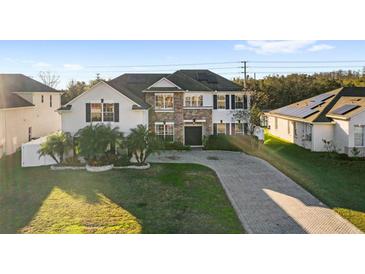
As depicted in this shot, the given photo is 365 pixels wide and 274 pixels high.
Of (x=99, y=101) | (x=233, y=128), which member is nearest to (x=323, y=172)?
(x=233, y=128)

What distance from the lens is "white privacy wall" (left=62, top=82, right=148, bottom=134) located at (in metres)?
18.8

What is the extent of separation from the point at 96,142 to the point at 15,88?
38.6 ft

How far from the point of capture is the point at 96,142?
16.3m

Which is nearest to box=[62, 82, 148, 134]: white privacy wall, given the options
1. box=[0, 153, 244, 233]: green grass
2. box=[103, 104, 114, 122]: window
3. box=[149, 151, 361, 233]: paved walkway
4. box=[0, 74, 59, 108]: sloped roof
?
box=[103, 104, 114, 122]: window

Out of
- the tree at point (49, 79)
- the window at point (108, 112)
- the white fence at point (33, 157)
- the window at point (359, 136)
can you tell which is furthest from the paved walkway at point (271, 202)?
the tree at point (49, 79)

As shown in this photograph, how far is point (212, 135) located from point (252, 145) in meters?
3.04

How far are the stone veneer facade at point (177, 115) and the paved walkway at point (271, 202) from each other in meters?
5.80

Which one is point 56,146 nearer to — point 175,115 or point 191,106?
point 175,115

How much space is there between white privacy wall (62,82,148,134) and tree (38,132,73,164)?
1769mm

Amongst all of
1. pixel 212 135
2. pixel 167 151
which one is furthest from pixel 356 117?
pixel 167 151

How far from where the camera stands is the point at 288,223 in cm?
964

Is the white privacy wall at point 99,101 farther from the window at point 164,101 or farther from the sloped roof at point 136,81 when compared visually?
the sloped roof at point 136,81
